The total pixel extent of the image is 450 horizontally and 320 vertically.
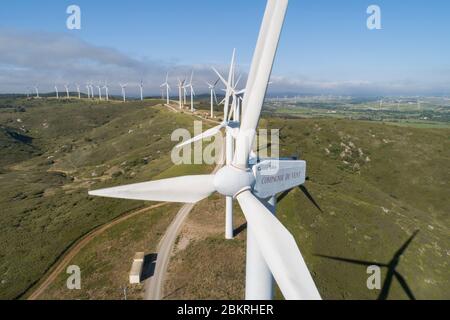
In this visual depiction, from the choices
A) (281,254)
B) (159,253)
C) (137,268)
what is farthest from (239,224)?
(281,254)

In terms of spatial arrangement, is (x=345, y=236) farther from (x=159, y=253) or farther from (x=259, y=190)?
(x=259, y=190)

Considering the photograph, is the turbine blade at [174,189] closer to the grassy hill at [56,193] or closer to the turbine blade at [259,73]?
the turbine blade at [259,73]

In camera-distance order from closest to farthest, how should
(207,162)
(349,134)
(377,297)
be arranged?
(377,297)
(207,162)
(349,134)

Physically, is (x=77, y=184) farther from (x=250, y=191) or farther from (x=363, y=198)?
(x=250, y=191)

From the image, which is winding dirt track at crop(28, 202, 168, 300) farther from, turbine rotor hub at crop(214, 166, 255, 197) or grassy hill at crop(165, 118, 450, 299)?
turbine rotor hub at crop(214, 166, 255, 197)

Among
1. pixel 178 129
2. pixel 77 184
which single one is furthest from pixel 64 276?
pixel 178 129

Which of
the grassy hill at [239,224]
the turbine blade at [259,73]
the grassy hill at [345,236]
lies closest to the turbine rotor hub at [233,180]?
the turbine blade at [259,73]

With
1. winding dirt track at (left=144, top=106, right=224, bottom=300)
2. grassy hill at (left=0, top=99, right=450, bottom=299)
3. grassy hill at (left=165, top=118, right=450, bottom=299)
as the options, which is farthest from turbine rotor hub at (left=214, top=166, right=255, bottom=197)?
winding dirt track at (left=144, top=106, right=224, bottom=300)
